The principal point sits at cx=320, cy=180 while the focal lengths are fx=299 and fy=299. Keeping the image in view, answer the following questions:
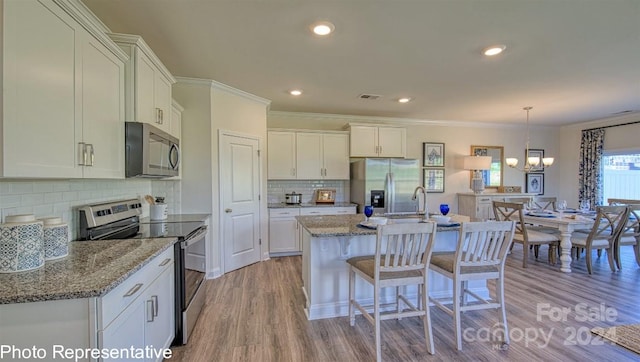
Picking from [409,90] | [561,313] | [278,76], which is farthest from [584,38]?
[278,76]

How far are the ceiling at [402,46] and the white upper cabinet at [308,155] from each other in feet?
2.49

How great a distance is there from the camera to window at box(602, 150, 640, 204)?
5.59 m

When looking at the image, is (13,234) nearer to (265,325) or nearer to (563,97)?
(265,325)

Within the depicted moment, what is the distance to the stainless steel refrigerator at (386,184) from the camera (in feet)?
16.1

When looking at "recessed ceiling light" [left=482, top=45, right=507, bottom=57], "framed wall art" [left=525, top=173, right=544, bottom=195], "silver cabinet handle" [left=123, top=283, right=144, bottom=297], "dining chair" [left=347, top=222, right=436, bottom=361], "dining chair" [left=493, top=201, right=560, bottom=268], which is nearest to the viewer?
"silver cabinet handle" [left=123, top=283, right=144, bottom=297]

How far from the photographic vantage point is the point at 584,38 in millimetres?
2580

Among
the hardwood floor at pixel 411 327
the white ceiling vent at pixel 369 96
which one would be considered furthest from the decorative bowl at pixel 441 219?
the white ceiling vent at pixel 369 96

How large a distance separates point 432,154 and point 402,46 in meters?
3.78

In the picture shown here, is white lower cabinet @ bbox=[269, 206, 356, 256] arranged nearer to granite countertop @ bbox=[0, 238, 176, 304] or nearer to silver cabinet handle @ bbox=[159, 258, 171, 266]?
silver cabinet handle @ bbox=[159, 258, 171, 266]

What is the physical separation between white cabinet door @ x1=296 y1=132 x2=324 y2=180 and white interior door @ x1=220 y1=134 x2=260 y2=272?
0.90 m

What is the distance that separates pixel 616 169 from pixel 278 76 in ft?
22.3

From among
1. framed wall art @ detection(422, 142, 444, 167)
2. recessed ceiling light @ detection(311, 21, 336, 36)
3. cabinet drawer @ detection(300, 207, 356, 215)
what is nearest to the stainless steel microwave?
recessed ceiling light @ detection(311, 21, 336, 36)

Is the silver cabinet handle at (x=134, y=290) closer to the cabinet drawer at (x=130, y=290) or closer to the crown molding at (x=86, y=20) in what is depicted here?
the cabinet drawer at (x=130, y=290)

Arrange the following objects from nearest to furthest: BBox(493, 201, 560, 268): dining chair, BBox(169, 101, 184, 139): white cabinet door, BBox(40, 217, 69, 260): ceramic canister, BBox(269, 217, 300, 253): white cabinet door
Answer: BBox(40, 217, 69, 260): ceramic canister → BBox(169, 101, 184, 139): white cabinet door → BBox(493, 201, 560, 268): dining chair → BBox(269, 217, 300, 253): white cabinet door
